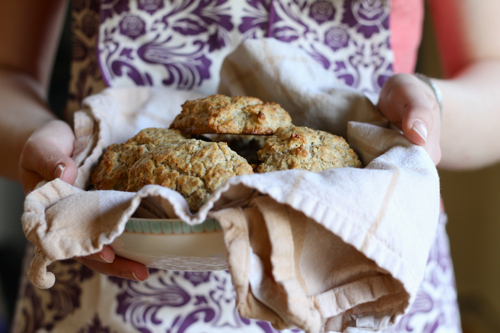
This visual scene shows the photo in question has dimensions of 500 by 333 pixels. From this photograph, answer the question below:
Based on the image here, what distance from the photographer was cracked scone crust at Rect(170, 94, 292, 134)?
0.70 m

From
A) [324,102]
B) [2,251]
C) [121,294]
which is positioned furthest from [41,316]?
[2,251]

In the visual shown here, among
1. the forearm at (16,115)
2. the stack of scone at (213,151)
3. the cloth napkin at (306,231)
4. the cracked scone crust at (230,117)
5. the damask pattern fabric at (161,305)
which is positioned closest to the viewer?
the cloth napkin at (306,231)

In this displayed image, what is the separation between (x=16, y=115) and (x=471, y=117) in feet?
4.06

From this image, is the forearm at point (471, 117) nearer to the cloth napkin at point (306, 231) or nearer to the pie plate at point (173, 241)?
the cloth napkin at point (306, 231)

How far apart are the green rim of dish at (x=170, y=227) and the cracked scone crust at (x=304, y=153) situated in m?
0.18

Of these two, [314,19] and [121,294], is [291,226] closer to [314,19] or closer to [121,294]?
[121,294]

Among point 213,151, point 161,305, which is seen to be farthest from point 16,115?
point 213,151

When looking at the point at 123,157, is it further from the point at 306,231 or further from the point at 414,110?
the point at 414,110

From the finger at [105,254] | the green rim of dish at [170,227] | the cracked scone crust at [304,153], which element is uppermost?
the cracked scone crust at [304,153]

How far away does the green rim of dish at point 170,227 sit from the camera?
0.47m

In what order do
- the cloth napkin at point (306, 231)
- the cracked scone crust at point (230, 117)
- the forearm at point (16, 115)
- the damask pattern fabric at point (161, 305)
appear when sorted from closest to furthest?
the cloth napkin at point (306, 231) < the cracked scone crust at point (230, 117) < the damask pattern fabric at point (161, 305) < the forearm at point (16, 115)

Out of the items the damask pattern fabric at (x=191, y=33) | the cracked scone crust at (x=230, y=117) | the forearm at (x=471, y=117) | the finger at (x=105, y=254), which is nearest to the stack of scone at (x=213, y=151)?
the cracked scone crust at (x=230, y=117)

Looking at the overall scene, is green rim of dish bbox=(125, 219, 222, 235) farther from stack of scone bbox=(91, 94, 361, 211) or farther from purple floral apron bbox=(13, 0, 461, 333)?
purple floral apron bbox=(13, 0, 461, 333)

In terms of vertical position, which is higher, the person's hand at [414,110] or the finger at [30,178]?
the person's hand at [414,110]
